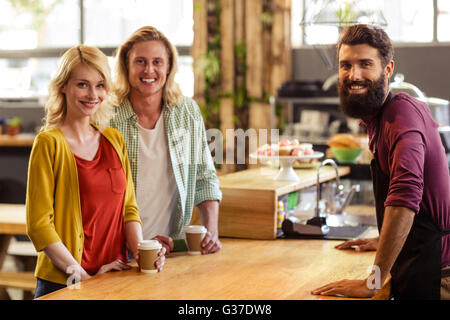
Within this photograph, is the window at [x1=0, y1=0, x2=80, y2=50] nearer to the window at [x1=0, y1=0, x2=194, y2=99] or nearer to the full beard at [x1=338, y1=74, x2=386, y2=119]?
the window at [x1=0, y1=0, x2=194, y2=99]

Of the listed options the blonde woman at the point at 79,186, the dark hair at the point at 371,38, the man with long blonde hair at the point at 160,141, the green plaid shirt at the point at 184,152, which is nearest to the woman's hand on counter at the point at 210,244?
the man with long blonde hair at the point at 160,141

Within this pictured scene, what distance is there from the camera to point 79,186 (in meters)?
2.33

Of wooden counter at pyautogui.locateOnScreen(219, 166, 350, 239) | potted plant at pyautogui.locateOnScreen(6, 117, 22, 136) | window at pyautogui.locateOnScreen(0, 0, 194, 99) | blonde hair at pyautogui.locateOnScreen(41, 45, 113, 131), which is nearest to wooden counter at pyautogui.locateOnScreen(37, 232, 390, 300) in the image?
wooden counter at pyautogui.locateOnScreen(219, 166, 350, 239)

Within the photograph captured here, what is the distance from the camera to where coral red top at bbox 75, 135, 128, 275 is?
2.35m

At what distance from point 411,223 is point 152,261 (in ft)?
2.93

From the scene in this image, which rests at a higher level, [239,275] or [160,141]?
[160,141]

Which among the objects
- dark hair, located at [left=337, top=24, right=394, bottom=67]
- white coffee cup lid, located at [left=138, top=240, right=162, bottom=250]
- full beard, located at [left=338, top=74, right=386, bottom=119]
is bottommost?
white coffee cup lid, located at [left=138, top=240, right=162, bottom=250]

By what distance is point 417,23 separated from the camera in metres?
6.08

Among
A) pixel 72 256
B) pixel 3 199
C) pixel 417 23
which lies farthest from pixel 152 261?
pixel 3 199

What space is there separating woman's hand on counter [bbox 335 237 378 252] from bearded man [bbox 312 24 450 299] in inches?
19.3

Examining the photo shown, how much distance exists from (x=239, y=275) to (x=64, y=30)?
5588 mm

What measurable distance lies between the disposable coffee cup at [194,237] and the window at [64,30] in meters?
4.42

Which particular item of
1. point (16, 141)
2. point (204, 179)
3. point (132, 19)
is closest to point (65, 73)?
point (204, 179)

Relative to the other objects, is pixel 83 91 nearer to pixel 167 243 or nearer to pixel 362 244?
pixel 167 243
